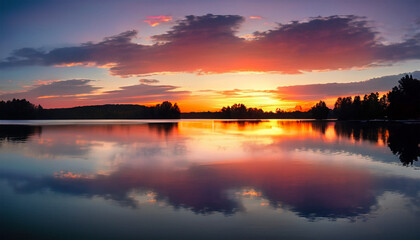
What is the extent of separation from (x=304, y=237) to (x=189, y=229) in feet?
11.7

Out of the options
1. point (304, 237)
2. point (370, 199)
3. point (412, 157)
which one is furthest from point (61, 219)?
point (412, 157)

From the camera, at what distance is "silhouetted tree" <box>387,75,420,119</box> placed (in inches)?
4771

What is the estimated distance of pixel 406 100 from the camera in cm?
12356

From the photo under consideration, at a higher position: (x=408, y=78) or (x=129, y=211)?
(x=408, y=78)

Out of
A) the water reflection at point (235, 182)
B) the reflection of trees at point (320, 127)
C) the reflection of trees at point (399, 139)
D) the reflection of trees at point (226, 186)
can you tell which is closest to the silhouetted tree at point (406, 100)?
the reflection of trees at point (320, 127)

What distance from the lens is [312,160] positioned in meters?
27.0

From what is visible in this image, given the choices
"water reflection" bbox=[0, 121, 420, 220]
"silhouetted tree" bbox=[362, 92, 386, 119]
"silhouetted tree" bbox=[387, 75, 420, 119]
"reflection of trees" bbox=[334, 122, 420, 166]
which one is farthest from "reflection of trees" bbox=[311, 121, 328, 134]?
"silhouetted tree" bbox=[362, 92, 386, 119]

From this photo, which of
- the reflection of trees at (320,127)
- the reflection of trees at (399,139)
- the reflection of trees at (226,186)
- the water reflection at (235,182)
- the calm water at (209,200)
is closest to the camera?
the calm water at (209,200)

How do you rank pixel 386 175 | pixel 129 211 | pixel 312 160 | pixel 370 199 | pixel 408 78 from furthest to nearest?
pixel 408 78
pixel 312 160
pixel 386 175
pixel 370 199
pixel 129 211

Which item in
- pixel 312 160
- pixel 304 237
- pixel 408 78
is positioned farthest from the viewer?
pixel 408 78

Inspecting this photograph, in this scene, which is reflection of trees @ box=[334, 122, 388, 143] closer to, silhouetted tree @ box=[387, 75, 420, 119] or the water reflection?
the water reflection

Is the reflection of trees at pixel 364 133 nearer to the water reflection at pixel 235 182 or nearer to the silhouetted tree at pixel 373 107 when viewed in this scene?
the water reflection at pixel 235 182

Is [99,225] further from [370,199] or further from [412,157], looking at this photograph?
[412,157]

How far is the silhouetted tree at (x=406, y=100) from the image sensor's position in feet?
398
